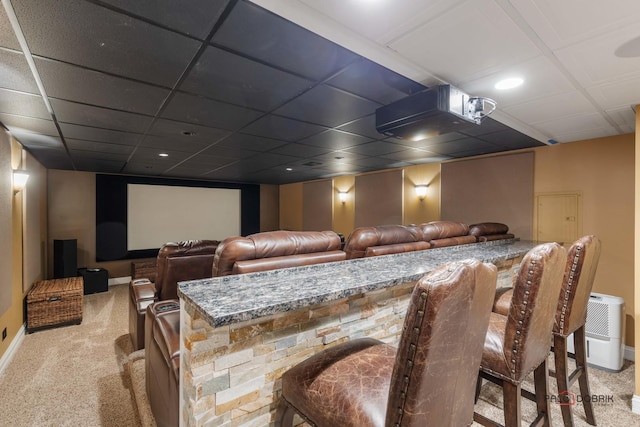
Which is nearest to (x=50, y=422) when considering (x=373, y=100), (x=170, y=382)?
(x=170, y=382)

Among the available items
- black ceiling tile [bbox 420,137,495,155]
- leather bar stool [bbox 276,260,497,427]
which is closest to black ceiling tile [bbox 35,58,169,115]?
leather bar stool [bbox 276,260,497,427]

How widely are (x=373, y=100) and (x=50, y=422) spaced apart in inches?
129

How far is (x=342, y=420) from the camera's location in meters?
0.85

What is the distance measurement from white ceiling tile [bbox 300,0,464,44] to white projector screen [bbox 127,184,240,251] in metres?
6.40

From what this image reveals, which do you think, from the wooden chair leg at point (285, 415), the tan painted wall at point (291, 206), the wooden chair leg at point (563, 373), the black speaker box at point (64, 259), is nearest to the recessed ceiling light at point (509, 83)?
the wooden chair leg at point (563, 373)

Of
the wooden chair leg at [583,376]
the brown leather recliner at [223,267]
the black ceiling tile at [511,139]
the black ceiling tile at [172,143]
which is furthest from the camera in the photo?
the black ceiling tile at [172,143]

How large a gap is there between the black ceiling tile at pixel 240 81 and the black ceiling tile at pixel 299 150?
142 cm

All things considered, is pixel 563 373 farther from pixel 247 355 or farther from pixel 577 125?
pixel 577 125

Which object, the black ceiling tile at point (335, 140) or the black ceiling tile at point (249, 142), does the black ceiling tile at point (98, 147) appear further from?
the black ceiling tile at point (335, 140)

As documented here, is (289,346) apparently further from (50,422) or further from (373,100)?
(50,422)

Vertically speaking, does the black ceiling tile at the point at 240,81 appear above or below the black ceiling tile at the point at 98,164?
above

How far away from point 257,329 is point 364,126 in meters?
2.44

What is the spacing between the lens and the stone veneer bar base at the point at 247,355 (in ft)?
3.16

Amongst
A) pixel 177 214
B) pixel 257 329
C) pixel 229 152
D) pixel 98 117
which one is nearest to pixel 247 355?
pixel 257 329
